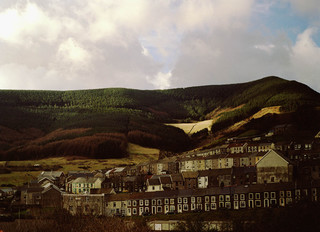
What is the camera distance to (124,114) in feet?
441

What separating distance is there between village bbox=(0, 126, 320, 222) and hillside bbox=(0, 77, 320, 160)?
10.1 m

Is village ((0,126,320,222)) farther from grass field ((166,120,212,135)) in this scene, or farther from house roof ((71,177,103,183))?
grass field ((166,120,212,135))

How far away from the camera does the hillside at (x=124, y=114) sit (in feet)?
389

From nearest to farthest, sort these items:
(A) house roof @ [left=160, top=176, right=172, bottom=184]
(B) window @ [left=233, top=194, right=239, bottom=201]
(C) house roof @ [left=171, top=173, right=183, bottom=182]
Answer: (B) window @ [left=233, top=194, right=239, bottom=201]
(A) house roof @ [left=160, top=176, right=172, bottom=184]
(C) house roof @ [left=171, top=173, right=183, bottom=182]

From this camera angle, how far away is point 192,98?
145 meters

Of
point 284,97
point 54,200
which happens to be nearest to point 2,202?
point 54,200

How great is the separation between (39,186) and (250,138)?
43.7 meters

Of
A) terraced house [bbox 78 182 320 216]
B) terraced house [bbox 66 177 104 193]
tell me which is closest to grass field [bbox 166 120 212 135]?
terraced house [bbox 66 177 104 193]

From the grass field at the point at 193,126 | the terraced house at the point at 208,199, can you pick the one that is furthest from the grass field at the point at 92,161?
the terraced house at the point at 208,199

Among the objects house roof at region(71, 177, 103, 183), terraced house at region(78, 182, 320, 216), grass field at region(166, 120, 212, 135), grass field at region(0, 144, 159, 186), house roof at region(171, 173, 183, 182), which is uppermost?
grass field at region(166, 120, 212, 135)

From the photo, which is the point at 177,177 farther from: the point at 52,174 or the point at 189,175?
the point at 52,174

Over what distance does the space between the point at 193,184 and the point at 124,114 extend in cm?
4841

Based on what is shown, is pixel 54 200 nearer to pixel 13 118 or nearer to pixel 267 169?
pixel 267 169

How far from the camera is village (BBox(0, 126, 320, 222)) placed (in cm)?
7806
